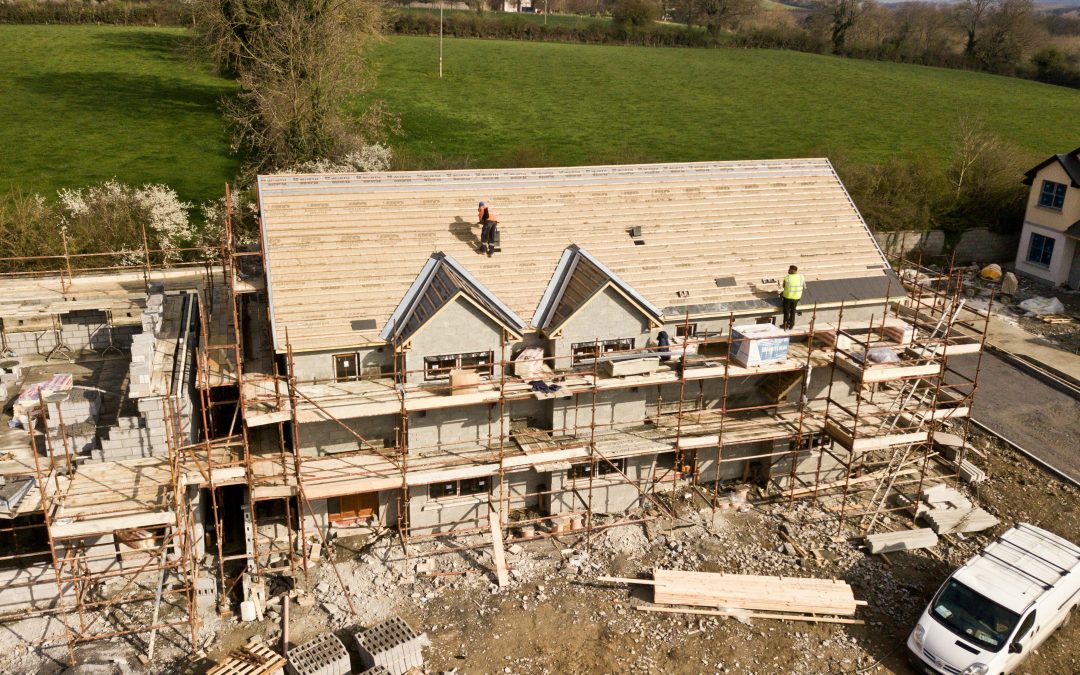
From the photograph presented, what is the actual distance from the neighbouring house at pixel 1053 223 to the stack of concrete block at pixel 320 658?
45.0 metres

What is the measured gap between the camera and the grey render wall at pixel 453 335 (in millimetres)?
25672

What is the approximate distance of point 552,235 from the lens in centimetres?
2959

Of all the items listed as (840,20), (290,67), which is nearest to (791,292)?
(290,67)

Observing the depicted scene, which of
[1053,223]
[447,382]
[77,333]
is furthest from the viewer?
[1053,223]

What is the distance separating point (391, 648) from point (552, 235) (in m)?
A: 14.9

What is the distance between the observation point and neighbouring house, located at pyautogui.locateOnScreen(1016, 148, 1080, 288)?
153ft

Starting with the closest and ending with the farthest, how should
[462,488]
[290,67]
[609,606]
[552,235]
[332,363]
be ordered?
[609,606]
[332,363]
[462,488]
[552,235]
[290,67]

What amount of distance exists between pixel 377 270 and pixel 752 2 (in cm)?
9611

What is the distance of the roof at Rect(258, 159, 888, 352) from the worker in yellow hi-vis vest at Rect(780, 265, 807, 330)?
2.79 ft

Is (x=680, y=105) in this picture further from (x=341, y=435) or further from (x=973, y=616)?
(x=973, y=616)

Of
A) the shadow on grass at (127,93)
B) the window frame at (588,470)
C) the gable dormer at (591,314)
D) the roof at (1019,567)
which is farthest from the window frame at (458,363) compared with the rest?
the shadow on grass at (127,93)

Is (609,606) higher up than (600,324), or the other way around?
(600,324)

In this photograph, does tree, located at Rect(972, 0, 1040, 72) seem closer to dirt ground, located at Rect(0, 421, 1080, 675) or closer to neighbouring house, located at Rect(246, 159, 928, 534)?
neighbouring house, located at Rect(246, 159, 928, 534)

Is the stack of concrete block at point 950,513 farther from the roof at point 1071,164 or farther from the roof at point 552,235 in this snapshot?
the roof at point 1071,164
